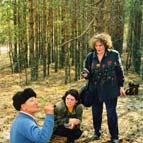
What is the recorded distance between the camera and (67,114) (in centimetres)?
621

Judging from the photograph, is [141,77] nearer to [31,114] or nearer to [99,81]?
[99,81]

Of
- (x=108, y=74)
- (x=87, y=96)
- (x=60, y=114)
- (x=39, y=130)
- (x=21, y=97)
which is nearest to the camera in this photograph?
(x=39, y=130)

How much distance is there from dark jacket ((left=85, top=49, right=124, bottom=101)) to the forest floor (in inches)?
40.1

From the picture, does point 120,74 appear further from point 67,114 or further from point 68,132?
point 68,132

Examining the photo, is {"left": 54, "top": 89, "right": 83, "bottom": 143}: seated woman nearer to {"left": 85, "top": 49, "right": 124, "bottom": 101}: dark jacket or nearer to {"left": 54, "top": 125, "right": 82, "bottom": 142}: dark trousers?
{"left": 54, "top": 125, "right": 82, "bottom": 142}: dark trousers

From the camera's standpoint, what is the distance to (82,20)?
15438 millimetres

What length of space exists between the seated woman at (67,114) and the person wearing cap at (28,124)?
214cm

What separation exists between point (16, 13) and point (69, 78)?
15.2 ft

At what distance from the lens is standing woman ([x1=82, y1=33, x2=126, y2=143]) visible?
629cm

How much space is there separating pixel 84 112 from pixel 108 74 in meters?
2.90

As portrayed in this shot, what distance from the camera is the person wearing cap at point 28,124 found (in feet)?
12.5

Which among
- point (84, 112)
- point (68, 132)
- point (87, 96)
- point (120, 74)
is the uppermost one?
point (120, 74)

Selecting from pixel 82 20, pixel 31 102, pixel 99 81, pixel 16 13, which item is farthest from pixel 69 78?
pixel 31 102

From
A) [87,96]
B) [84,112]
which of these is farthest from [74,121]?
[84,112]
